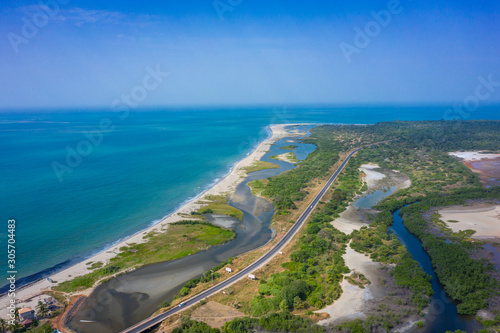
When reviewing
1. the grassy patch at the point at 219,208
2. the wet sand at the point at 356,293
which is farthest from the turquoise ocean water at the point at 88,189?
the wet sand at the point at 356,293

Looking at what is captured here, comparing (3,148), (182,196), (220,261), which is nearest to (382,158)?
(182,196)

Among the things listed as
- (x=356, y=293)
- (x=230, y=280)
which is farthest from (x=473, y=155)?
(x=230, y=280)

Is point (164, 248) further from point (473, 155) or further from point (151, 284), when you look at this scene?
point (473, 155)

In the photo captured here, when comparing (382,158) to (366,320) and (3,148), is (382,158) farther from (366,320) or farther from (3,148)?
(3,148)

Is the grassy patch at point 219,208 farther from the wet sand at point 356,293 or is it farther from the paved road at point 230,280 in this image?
the wet sand at point 356,293

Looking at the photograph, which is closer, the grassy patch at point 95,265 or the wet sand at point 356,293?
the wet sand at point 356,293

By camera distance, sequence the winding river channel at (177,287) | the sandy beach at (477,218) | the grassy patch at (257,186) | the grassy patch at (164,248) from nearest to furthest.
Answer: the winding river channel at (177,287), the grassy patch at (164,248), the sandy beach at (477,218), the grassy patch at (257,186)
